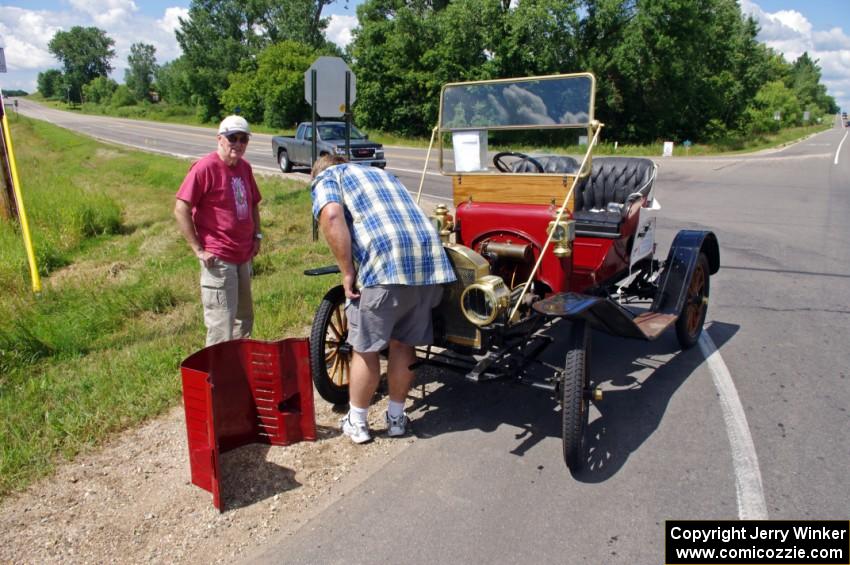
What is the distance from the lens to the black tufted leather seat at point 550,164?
17.1ft

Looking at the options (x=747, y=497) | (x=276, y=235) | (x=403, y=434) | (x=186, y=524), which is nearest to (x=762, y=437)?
(x=747, y=497)

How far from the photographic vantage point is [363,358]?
3.77m

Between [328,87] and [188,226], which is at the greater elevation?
[328,87]

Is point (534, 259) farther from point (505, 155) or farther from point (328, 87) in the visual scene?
point (328, 87)

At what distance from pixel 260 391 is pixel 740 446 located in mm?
2911

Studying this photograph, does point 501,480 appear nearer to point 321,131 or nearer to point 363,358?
point 363,358

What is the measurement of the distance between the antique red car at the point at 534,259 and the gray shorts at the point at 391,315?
0.22 meters

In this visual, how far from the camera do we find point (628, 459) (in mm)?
3648

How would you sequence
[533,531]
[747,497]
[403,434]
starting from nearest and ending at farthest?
[533,531] < [747,497] < [403,434]

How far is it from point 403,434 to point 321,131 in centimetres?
1637

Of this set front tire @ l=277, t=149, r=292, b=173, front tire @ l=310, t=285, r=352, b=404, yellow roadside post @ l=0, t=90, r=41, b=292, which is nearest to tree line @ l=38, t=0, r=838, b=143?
front tire @ l=277, t=149, r=292, b=173

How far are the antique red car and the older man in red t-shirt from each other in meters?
0.63

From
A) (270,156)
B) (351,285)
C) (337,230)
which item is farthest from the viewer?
(270,156)

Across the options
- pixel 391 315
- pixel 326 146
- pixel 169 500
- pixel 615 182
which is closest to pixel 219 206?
pixel 391 315
